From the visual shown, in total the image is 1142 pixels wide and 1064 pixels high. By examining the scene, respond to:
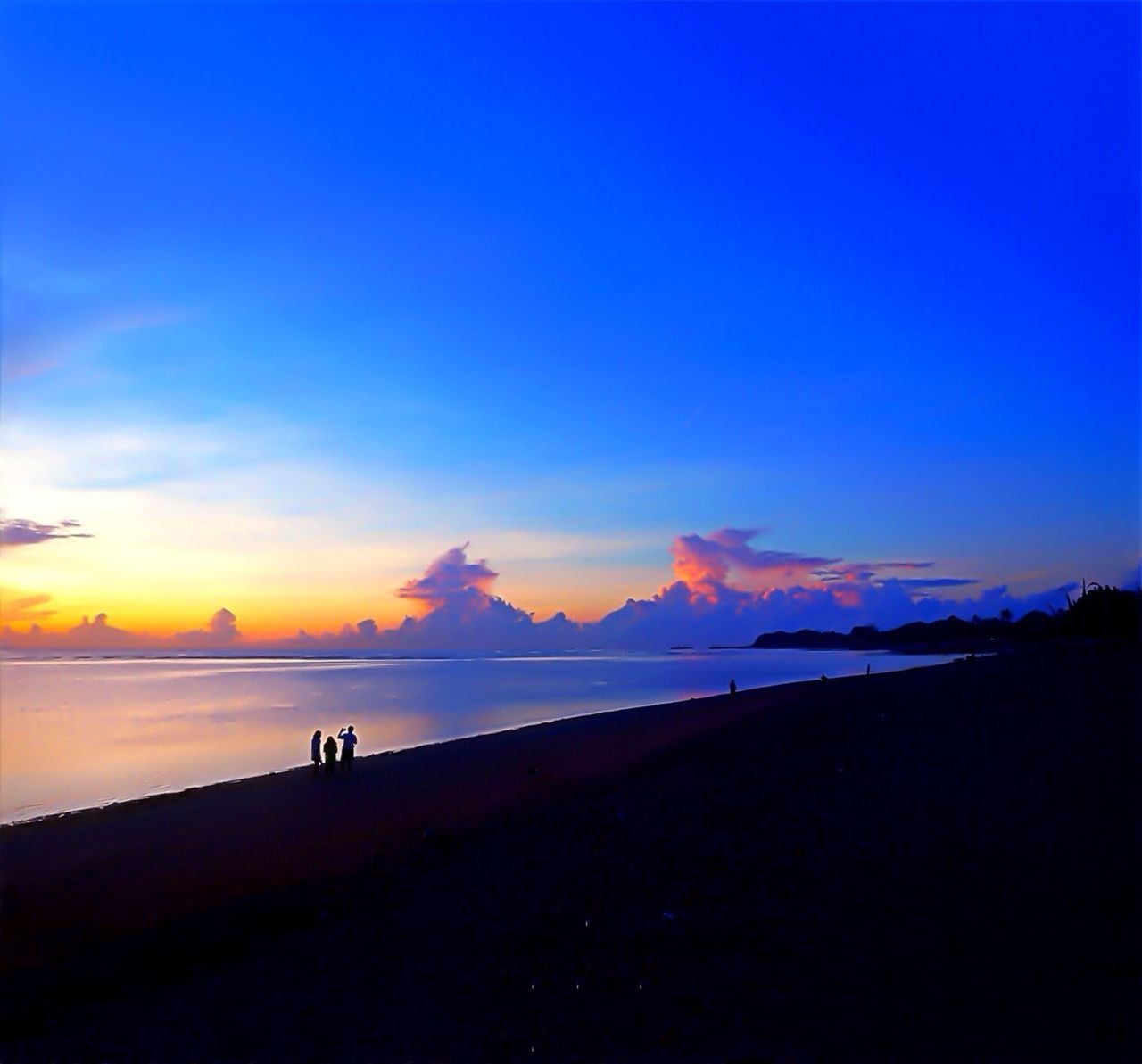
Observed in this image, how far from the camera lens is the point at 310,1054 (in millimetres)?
7055

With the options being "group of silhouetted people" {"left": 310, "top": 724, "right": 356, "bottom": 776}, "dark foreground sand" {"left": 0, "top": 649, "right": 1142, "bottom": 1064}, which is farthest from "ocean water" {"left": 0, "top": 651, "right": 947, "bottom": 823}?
"dark foreground sand" {"left": 0, "top": 649, "right": 1142, "bottom": 1064}

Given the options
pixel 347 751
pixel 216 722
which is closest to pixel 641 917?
pixel 347 751

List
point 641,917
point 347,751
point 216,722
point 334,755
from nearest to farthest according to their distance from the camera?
1. point 641,917
2. point 334,755
3. point 347,751
4. point 216,722

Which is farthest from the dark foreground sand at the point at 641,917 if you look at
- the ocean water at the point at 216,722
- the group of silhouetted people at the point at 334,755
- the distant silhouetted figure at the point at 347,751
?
the ocean water at the point at 216,722

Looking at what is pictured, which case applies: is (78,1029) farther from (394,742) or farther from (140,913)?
(394,742)

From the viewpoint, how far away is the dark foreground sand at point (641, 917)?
22.7ft

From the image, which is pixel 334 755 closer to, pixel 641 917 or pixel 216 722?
pixel 641 917

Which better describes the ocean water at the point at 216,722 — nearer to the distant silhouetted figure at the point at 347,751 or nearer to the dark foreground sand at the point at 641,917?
the distant silhouetted figure at the point at 347,751

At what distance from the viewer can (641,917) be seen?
9211 mm

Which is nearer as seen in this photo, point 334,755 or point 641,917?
point 641,917

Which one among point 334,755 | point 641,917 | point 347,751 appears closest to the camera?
point 641,917

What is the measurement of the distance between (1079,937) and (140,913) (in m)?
10.9

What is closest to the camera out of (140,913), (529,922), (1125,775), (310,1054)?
(310,1054)

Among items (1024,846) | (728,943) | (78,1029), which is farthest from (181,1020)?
(1024,846)
